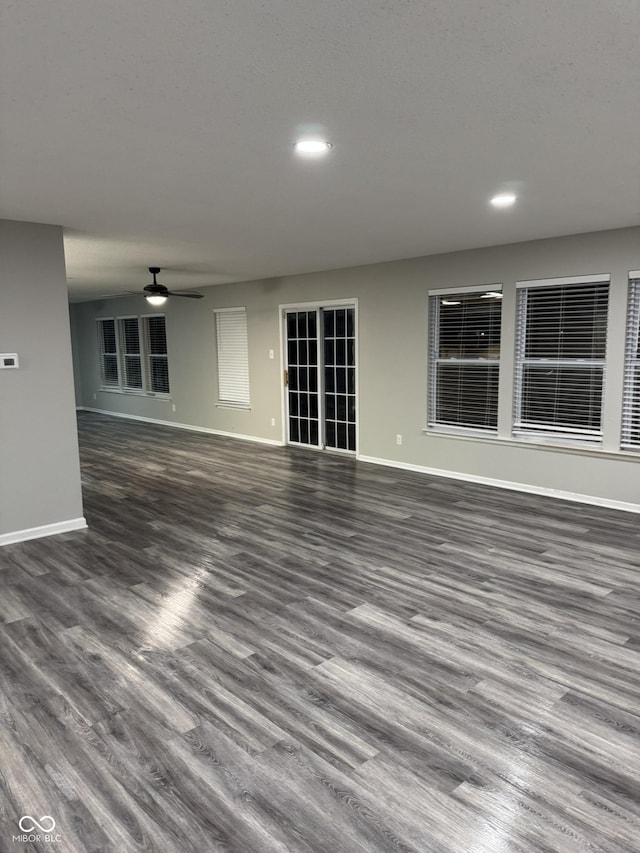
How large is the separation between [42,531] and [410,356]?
4210 millimetres

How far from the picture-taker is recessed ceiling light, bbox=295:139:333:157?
270cm

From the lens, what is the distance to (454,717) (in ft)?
7.72

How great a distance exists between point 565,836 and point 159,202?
3926 mm

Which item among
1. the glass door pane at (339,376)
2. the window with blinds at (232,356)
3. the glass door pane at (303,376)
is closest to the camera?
the glass door pane at (339,376)

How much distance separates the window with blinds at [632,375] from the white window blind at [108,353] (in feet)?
31.2

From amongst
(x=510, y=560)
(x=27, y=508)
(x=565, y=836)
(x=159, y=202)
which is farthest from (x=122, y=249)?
(x=565, y=836)

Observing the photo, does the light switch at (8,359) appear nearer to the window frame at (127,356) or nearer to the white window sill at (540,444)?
the white window sill at (540,444)

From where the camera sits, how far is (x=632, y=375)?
16.4 ft

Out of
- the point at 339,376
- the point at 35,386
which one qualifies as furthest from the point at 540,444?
the point at 35,386

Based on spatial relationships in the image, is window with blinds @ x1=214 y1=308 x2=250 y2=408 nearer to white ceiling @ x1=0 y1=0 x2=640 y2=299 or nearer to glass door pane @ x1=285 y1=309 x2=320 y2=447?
glass door pane @ x1=285 y1=309 x2=320 y2=447

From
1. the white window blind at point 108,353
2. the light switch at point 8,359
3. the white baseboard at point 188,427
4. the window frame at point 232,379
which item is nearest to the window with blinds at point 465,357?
the white baseboard at point 188,427

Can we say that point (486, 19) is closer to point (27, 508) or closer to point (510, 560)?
point (510, 560)

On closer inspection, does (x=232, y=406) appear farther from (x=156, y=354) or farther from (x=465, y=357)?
(x=465, y=357)

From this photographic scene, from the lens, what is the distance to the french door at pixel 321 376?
7.53 m
